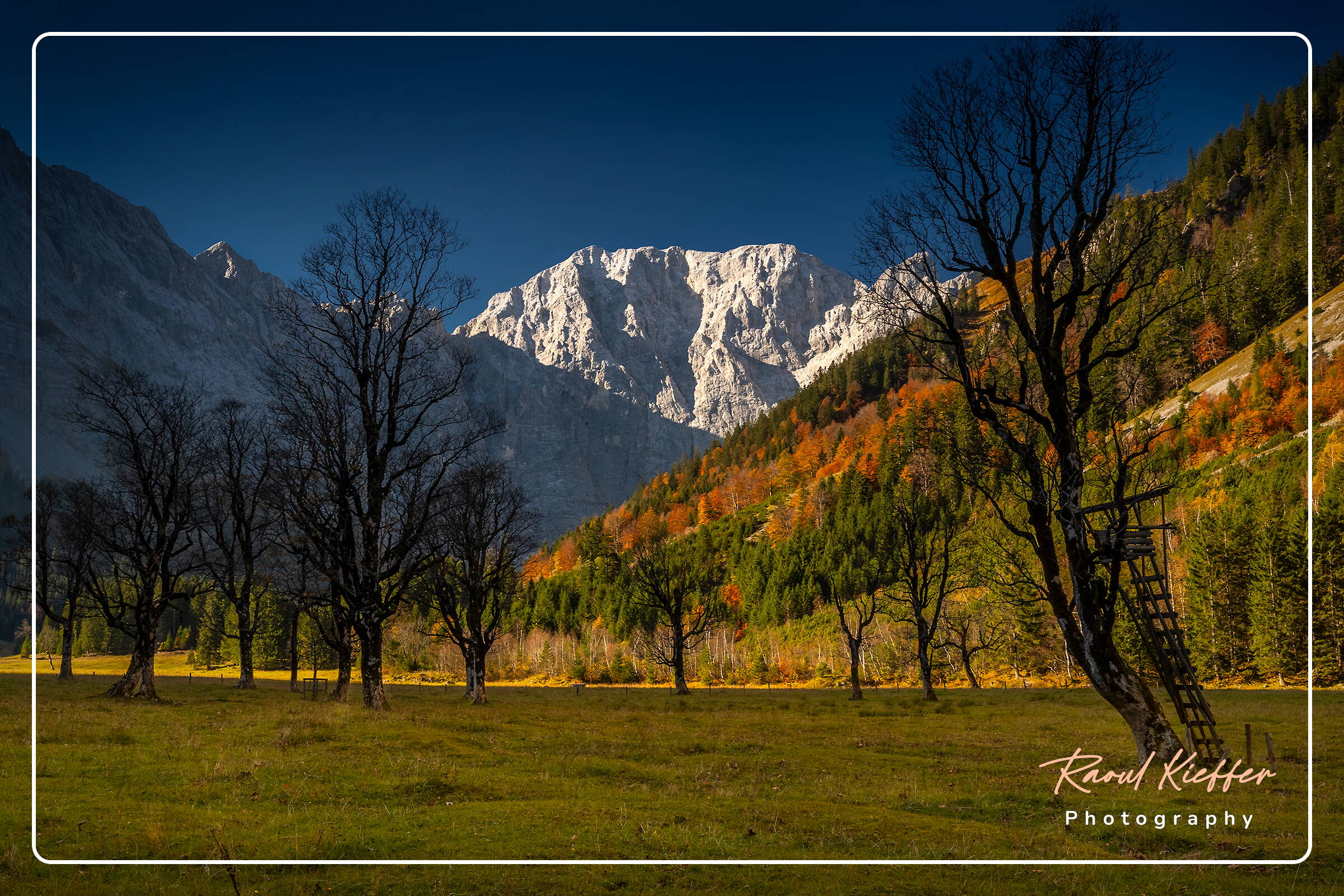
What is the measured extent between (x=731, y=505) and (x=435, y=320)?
149928 millimetres

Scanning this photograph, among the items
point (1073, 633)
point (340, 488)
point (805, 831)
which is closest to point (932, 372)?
point (1073, 633)

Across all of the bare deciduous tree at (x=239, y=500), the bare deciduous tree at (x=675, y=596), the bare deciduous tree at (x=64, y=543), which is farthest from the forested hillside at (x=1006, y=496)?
the bare deciduous tree at (x=64, y=543)

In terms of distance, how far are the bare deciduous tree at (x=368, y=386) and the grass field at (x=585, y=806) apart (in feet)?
17.0

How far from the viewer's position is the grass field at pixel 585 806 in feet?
29.1

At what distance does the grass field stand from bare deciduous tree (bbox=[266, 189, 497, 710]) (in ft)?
17.0

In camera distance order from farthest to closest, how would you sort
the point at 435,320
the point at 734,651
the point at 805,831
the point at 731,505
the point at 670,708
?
the point at 731,505 → the point at 734,651 → the point at 670,708 → the point at 435,320 → the point at 805,831

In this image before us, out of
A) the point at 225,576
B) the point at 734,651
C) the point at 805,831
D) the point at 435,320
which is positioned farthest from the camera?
the point at 734,651

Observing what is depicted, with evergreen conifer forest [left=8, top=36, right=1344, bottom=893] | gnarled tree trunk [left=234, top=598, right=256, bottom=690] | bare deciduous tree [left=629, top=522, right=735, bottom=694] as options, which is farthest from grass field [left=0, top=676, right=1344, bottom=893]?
bare deciduous tree [left=629, top=522, right=735, bottom=694]

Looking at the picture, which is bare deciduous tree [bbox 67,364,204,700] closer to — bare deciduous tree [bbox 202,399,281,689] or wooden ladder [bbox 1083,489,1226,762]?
bare deciduous tree [bbox 202,399,281,689]

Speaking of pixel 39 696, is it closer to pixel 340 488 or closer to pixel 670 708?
pixel 340 488

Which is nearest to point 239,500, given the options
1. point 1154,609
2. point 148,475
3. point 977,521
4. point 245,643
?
point 245,643

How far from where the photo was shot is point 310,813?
11414 mm

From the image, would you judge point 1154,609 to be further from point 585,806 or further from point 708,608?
point 708,608

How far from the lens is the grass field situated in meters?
8.88
